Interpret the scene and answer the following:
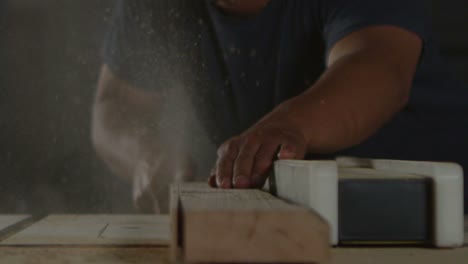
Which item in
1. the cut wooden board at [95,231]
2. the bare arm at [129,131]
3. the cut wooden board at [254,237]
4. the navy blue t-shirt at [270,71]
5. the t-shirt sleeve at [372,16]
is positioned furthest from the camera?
the bare arm at [129,131]

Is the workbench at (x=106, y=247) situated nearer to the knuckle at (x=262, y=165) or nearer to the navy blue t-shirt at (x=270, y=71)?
the knuckle at (x=262, y=165)

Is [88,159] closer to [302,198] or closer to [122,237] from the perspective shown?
[122,237]

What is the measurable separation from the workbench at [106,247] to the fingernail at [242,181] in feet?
0.33

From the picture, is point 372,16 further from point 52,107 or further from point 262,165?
point 52,107

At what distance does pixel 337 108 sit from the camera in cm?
111

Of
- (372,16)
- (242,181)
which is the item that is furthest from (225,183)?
(372,16)

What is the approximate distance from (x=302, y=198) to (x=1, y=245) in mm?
303

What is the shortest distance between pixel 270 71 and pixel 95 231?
2.43 ft

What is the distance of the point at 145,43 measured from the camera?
65.2 inches

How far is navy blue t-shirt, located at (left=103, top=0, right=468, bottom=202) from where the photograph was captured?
1.47m

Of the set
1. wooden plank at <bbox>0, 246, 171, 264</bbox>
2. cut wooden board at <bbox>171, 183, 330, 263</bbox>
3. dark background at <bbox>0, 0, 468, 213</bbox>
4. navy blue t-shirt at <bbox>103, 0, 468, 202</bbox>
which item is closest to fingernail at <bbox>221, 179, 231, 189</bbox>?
wooden plank at <bbox>0, 246, 171, 264</bbox>

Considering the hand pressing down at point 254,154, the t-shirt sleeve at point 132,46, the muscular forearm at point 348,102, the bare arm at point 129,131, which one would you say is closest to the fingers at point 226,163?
the hand pressing down at point 254,154

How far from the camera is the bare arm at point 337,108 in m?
0.91

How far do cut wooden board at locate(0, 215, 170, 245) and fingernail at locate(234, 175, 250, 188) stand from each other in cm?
10
